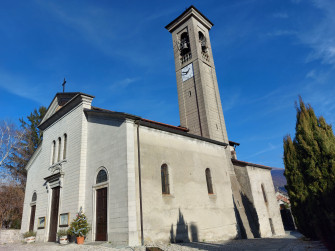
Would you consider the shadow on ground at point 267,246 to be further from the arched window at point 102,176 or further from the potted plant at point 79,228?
the arched window at point 102,176

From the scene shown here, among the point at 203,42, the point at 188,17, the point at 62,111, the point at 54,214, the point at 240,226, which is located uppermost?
the point at 188,17

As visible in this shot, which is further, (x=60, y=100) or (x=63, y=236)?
(x=60, y=100)

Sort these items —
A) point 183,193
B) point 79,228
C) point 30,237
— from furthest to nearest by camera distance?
point 30,237 < point 183,193 < point 79,228

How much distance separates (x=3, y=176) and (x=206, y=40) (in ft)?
90.4

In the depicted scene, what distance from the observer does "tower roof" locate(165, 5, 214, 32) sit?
24.5m

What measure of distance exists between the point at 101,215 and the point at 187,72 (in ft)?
51.4

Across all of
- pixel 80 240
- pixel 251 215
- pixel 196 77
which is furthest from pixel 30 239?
pixel 196 77

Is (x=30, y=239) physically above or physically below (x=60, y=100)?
below

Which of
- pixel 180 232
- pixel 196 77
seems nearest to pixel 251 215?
pixel 180 232

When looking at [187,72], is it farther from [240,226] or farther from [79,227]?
[79,227]

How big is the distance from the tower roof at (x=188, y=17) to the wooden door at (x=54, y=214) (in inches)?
776

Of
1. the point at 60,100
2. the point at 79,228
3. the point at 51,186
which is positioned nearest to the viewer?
the point at 79,228

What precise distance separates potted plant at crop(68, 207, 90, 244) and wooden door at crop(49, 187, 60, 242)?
326 cm

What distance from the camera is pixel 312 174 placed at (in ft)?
32.3
